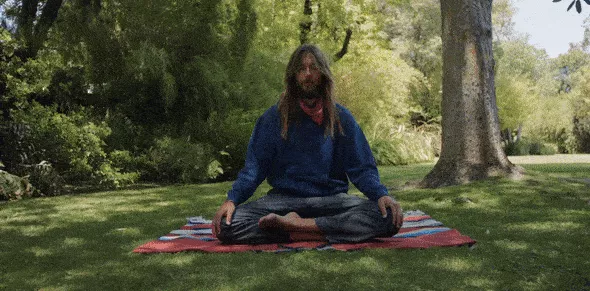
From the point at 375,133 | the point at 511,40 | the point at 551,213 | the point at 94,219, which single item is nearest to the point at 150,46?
the point at 94,219

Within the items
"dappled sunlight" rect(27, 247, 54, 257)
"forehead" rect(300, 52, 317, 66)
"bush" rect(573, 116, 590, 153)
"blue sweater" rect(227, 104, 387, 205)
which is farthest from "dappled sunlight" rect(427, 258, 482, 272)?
"bush" rect(573, 116, 590, 153)

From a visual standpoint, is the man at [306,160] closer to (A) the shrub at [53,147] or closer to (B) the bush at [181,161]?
(A) the shrub at [53,147]

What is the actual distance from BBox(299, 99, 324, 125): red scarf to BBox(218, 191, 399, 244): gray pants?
537 millimetres

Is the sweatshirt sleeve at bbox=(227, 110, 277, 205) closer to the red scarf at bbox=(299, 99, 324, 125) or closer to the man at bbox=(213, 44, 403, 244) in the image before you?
the man at bbox=(213, 44, 403, 244)

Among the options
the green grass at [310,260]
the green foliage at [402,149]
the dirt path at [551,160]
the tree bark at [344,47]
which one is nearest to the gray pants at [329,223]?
the green grass at [310,260]

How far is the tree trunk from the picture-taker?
22.9 ft

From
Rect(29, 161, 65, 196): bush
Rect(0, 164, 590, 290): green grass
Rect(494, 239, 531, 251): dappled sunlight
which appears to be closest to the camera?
Rect(0, 164, 590, 290): green grass

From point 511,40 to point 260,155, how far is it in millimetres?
50458

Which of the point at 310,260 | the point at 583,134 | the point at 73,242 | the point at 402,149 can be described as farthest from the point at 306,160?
the point at 583,134

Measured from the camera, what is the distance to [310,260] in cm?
303

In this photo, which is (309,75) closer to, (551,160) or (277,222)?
(277,222)

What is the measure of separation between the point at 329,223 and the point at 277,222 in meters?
0.32

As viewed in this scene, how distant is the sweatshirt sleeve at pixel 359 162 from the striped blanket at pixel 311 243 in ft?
1.13

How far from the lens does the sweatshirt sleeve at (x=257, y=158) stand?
377 centimetres
